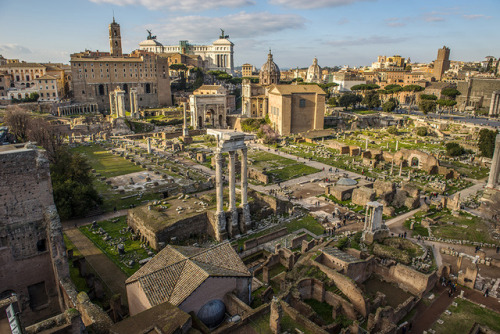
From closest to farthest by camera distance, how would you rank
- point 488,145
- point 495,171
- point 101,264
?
point 101,264
point 495,171
point 488,145

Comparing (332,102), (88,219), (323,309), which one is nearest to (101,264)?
(88,219)

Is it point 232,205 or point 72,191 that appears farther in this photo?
point 72,191

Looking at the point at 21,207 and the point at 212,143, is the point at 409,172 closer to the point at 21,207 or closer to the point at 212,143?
the point at 212,143

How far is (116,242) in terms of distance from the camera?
23891 mm

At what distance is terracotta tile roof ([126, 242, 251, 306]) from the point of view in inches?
539

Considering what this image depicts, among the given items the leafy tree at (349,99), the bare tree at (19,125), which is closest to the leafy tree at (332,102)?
the leafy tree at (349,99)

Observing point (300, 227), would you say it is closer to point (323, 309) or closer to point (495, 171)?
point (323, 309)

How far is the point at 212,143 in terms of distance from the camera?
57094 mm

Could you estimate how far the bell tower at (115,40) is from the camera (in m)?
98.3

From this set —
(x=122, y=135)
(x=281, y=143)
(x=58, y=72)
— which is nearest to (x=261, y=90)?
(x=281, y=143)

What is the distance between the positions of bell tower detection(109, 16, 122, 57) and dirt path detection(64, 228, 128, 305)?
88438mm

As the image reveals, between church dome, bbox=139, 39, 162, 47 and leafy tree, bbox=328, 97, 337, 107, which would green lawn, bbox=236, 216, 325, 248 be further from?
church dome, bbox=139, 39, 162, 47

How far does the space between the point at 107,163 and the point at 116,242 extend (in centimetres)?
2293

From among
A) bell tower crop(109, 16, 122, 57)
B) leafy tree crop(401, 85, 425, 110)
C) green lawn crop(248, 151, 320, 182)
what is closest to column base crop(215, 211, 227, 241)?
green lawn crop(248, 151, 320, 182)
